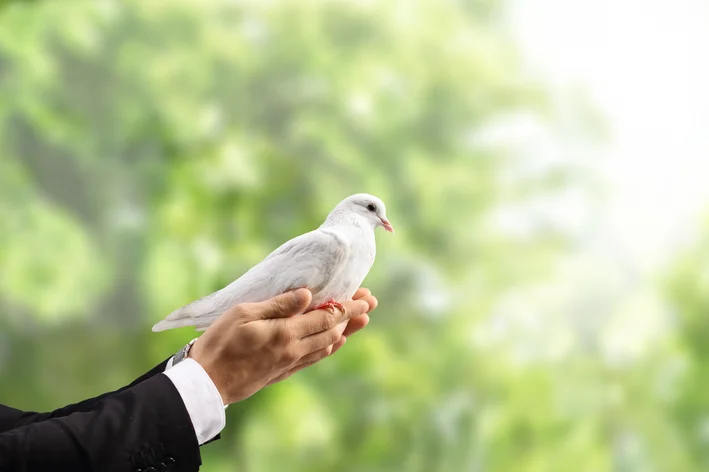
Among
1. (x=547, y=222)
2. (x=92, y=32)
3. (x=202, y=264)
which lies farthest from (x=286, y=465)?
(x=92, y=32)

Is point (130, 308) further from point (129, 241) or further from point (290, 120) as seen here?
point (290, 120)

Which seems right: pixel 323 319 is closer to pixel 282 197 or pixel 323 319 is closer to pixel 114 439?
pixel 114 439

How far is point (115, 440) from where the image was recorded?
0.66 m

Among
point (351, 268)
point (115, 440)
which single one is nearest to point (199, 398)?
point (115, 440)

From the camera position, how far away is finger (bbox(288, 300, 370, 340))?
846mm

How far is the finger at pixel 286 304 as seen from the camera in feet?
2.72

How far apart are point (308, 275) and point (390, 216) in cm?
148

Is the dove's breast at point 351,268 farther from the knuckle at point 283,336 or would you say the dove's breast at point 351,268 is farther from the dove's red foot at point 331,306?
the knuckle at point 283,336

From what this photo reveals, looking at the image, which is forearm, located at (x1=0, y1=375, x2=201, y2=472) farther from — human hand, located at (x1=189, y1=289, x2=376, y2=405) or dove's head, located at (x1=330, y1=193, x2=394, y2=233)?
dove's head, located at (x1=330, y1=193, x2=394, y2=233)

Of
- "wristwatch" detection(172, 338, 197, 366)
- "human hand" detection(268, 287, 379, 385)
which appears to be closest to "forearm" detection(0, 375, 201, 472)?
"wristwatch" detection(172, 338, 197, 366)

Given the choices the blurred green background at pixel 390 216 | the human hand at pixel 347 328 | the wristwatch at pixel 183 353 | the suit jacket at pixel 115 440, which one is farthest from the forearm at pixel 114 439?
the blurred green background at pixel 390 216

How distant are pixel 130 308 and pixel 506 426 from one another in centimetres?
131

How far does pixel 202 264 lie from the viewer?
2318mm

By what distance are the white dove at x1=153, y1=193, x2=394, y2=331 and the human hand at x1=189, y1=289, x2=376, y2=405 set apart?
6 cm
